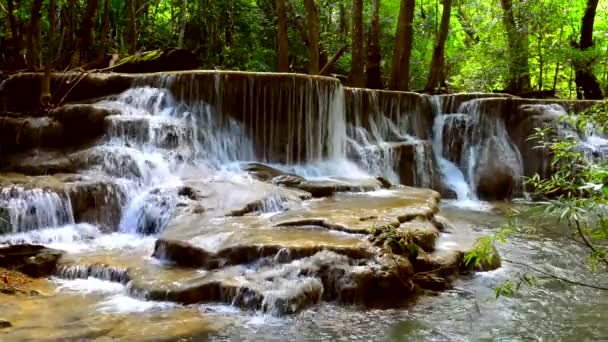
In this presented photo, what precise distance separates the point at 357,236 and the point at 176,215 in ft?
8.27

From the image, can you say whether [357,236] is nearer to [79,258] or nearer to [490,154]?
[79,258]

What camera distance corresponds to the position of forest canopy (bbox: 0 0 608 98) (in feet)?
49.8

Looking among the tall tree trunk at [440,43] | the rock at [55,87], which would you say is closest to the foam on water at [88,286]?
the rock at [55,87]

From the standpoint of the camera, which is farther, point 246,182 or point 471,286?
point 246,182

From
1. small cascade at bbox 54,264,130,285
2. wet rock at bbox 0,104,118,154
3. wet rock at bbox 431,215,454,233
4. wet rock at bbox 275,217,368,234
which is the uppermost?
wet rock at bbox 0,104,118,154

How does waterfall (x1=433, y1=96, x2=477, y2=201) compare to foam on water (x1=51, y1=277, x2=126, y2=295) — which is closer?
foam on water (x1=51, y1=277, x2=126, y2=295)

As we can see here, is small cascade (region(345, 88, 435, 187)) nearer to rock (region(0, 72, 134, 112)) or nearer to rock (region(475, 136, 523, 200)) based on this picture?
rock (region(475, 136, 523, 200))

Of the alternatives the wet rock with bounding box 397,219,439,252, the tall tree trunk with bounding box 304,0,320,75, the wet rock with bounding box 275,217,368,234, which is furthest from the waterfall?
the wet rock with bounding box 275,217,368,234

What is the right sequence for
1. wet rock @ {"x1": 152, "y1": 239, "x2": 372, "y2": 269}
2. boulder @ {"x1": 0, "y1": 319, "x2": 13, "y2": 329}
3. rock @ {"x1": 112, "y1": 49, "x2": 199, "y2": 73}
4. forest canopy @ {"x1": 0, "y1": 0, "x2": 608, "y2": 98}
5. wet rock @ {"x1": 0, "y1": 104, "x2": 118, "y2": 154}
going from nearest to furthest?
boulder @ {"x1": 0, "y1": 319, "x2": 13, "y2": 329} → wet rock @ {"x1": 152, "y1": 239, "x2": 372, "y2": 269} → wet rock @ {"x1": 0, "y1": 104, "x2": 118, "y2": 154} → rock @ {"x1": 112, "y1": 49, "x2": 199, "y2": 73} → forest canopy @ {"x1": 0, "y1": 0, "x2": 608, "y2": 98}

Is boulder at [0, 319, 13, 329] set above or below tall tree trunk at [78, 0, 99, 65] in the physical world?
below

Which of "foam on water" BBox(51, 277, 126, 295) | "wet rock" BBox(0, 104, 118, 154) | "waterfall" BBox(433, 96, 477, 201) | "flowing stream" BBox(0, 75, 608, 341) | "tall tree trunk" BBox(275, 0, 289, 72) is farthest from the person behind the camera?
"tall tree trunk" BBox(275, 0, 289, 72)

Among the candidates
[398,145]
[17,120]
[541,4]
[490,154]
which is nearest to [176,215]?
[17,120]

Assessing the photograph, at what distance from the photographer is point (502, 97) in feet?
45.6

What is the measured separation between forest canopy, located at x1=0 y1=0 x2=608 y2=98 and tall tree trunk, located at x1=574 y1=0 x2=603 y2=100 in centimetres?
3
